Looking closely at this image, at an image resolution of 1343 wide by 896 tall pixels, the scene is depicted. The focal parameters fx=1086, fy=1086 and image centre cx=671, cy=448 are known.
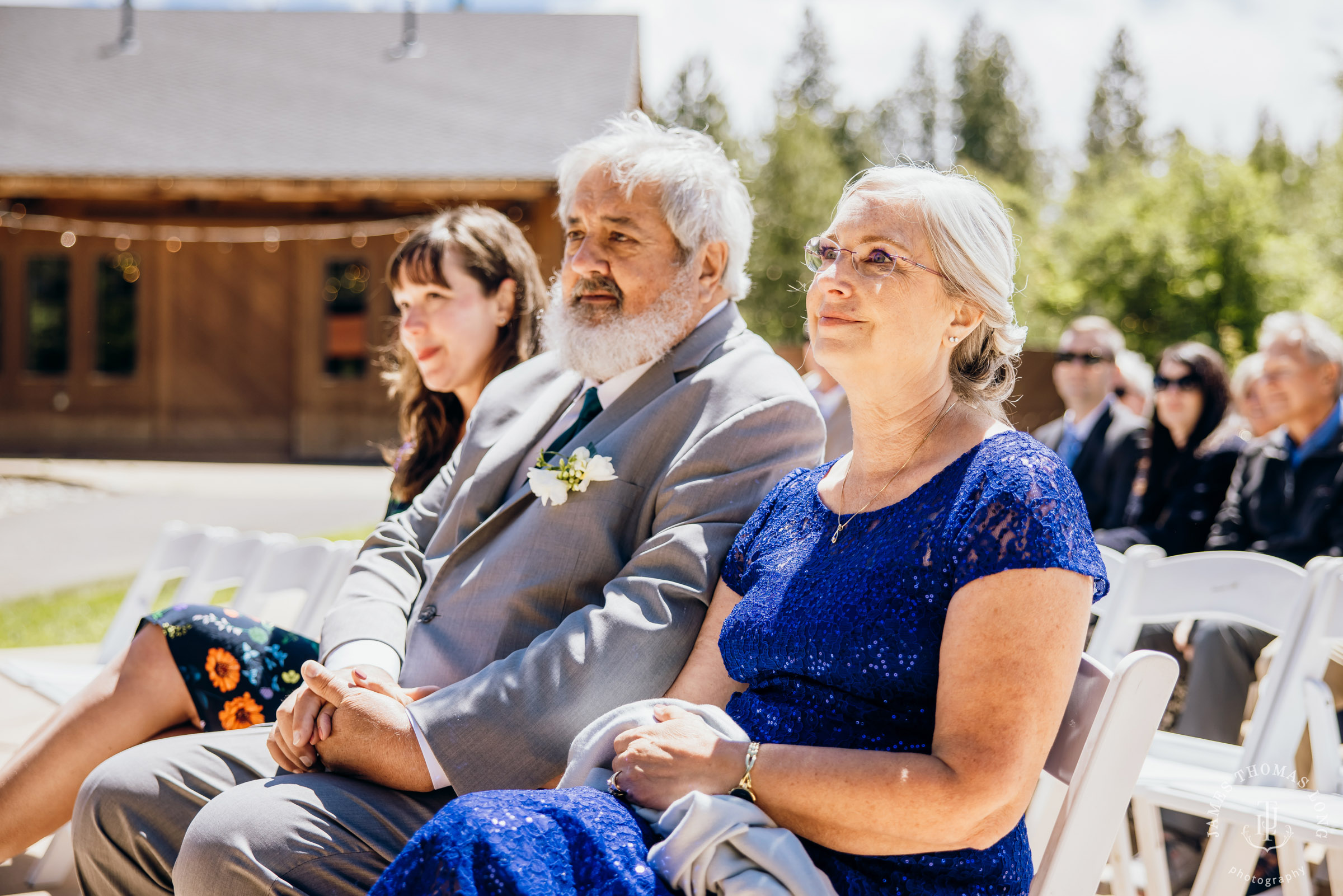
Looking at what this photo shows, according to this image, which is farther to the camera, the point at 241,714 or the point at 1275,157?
the point at 1275,157

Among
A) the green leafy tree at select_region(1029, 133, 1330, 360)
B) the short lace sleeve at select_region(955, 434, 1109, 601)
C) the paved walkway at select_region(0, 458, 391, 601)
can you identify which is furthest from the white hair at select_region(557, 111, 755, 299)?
the green leafy tree at select_region(1029, 133, 1330, 360)

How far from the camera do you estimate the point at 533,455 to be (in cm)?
265

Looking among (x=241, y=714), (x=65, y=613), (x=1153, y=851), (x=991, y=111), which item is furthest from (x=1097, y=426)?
(x=991, y=111)

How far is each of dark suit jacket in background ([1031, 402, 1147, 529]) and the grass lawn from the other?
3783 mm

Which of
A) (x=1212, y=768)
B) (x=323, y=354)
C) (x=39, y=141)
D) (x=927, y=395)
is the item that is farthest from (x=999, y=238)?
(x=39, y=141)

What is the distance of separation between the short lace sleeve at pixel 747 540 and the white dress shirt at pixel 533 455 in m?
0.56

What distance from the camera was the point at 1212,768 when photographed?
300 centimetres

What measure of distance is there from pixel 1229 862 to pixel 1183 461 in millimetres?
3454

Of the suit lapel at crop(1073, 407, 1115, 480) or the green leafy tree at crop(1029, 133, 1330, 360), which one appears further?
the green leafy tree at crop(1029, 133, 1330, 360)

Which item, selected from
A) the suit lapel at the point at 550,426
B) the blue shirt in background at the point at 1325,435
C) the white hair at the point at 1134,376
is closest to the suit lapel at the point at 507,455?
the suit lapel at the point at 550,426

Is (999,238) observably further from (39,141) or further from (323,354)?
(39,141)

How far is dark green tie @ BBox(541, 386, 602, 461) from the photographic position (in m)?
2.59

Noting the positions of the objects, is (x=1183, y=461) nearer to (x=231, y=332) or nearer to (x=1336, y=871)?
(x=1336, y=871)

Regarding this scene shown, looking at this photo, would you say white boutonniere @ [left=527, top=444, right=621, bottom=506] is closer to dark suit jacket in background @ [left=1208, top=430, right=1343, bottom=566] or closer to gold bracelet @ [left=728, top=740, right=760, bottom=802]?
gold bracelet @ [left=728, top=740, right=760, bottom=802]
